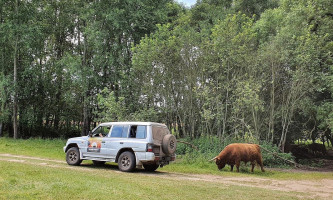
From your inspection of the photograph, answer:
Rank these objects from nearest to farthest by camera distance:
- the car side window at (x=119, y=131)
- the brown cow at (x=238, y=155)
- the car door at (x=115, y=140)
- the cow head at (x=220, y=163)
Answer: the car door at (x=115, y=140) → the car side window at (x=119, y=131) → the brown cow at (x=238, y=155) → the cow head at (x=220, y=163)

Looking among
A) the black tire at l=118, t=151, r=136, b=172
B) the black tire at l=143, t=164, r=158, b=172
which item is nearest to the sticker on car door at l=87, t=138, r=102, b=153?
the black tire at l=118, t=151, r=136, b=172

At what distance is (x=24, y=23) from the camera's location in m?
27.0

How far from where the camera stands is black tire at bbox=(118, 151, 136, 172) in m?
12.5

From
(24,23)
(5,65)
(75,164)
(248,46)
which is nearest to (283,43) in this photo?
(248,46)

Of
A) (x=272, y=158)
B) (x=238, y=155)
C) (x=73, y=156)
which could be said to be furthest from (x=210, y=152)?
(x=73, y=156)

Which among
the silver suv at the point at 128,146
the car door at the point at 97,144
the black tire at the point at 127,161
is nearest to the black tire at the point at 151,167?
the silver suv at the point at 128,146

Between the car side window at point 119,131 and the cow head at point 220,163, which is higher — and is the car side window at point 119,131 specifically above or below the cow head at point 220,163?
above

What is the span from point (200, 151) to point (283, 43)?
855 cm

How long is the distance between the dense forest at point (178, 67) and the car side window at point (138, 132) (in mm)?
6549

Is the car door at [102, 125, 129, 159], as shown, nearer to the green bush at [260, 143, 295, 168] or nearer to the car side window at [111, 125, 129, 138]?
the car side window at [111, 125, 129, 138]

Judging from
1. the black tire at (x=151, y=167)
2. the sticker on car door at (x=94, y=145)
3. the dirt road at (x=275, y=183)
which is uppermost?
the sticker on car door at (x=94, y=145)

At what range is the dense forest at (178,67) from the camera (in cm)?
1925

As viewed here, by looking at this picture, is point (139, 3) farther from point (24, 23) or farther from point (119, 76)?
point (24, 23)

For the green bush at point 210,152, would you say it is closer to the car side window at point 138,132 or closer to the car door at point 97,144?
the car side window at point 138,132
